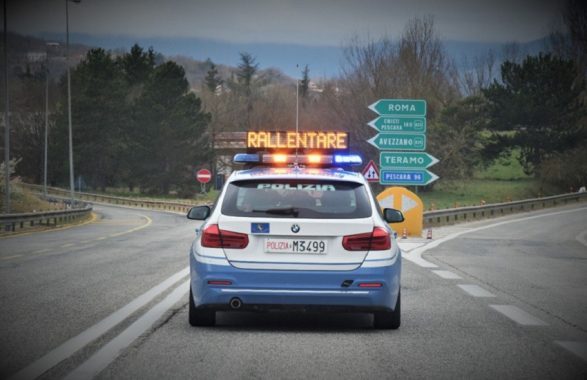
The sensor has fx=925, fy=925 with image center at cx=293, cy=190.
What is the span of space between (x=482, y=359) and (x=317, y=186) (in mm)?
2242

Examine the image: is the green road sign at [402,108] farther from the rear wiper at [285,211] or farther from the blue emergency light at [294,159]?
the rear wiper at [285,211]

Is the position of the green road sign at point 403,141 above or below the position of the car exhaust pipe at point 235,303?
above

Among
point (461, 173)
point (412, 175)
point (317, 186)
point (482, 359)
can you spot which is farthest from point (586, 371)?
point (461, 173)

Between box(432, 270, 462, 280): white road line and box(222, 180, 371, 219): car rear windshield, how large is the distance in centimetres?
605

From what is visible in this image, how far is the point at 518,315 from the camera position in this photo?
32.5 feet

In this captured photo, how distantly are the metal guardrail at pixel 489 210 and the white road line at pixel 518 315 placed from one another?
22.9 m

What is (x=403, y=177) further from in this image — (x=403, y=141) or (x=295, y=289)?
(x=295, y=289)

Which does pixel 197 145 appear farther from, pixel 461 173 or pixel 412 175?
pixel 412 175

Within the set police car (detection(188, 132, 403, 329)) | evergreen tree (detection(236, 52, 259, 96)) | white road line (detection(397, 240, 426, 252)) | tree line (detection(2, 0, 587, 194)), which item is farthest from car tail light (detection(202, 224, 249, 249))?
evergreen tree (detection(236, 52, 259, 96))

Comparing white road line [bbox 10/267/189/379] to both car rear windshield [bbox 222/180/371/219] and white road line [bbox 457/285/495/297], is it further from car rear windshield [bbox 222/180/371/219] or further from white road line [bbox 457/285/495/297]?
white road line [bbox 457/285/495/297]

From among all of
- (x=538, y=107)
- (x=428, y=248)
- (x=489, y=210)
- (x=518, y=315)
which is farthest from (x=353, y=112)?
(x=518, y=315)

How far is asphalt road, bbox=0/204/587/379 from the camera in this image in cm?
681

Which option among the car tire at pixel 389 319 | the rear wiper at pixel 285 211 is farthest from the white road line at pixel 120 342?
the car tire at pixel 389 319

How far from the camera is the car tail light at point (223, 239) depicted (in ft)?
26.8
